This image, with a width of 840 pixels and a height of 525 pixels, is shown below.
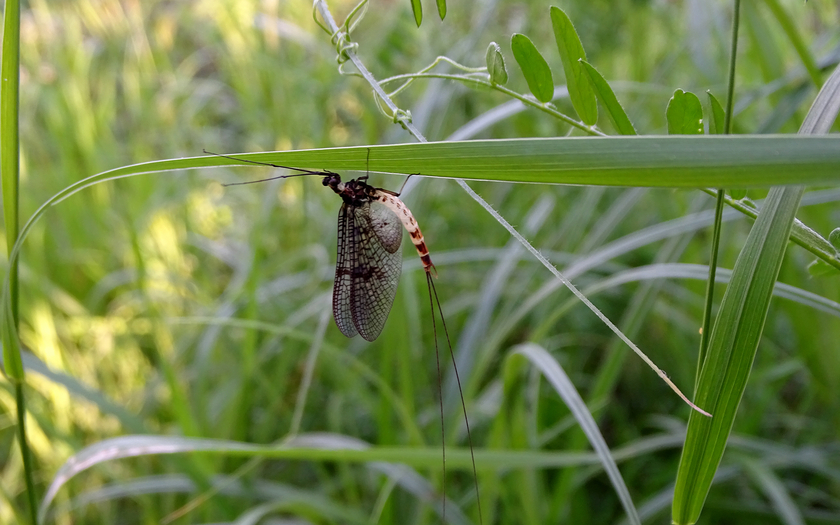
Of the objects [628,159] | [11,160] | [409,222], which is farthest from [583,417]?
[11,160]

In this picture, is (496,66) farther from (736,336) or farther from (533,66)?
(736,336)

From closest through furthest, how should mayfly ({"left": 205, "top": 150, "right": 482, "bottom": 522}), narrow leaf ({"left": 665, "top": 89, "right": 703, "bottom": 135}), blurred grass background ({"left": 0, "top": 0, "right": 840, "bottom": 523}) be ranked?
narrow leaf ({"left": 665, "top": 89, "right": 703, "bottom": 135}) < mayfly ({"left": 205, "top": 150, "right": 482, "bottom": 522}) < blurred grass background ({"left": 0, "top": 0, "right": 840, "bottom": 523})

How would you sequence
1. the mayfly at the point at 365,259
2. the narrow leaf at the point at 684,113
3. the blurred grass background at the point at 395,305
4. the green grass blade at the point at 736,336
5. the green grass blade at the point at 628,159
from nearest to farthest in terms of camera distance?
the green grass blade at the point at 628,159 → the green grass blade at the point at 736,336 → the narrow leaf at the point at 684,113 → the mayfly at the point at 365,259 → the blurred grass background at the point at 395,305

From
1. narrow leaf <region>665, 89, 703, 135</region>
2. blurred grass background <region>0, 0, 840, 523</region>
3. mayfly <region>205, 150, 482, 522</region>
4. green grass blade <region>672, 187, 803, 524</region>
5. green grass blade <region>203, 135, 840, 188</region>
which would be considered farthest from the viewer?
blurred grass background <region>0, 0, 840, 523</region>

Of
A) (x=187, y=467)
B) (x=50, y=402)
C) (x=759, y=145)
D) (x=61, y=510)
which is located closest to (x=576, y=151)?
(x=759, y=145)

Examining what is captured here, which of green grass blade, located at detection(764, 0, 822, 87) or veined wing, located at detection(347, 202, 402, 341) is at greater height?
green grass blade, located at detection(764, 0, 822, 87)

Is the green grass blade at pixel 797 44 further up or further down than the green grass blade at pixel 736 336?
further up

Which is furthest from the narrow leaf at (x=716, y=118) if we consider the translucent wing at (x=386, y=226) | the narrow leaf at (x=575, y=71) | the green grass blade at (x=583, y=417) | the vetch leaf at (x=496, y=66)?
the translucent wing at (x=386, y=226)

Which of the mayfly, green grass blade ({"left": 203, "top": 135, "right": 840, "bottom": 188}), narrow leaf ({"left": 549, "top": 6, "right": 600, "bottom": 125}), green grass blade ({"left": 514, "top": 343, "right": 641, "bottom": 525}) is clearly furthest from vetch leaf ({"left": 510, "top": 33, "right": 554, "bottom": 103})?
green grass blade ({"left": 514, "top": 343, "right": 641, "bottom": 525})

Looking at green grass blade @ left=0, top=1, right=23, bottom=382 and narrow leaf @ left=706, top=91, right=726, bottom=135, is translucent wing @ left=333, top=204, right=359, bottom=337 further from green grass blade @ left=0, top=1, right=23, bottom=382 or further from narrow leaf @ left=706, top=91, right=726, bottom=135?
narrow leaf @ left=706, top=91, right=726, bottom=135

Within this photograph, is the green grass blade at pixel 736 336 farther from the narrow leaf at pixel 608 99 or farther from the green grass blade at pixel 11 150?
the green grass blade at pixel 11 150
